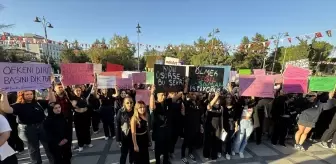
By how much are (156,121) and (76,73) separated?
9.16 ft

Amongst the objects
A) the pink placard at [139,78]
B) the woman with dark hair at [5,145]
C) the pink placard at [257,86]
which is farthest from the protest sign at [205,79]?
the woman with dark hair at [5,145]

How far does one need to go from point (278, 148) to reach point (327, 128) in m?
1.97

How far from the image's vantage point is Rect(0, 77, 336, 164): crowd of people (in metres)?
4.04

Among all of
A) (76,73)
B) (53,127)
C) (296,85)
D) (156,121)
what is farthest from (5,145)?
(296,85)

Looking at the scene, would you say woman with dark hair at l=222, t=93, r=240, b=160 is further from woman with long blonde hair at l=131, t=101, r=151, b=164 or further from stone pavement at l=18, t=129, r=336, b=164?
woman with long blonde hair at l=131, t=101, r=151, b=164

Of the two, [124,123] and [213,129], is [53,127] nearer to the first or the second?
Answer: [124,123]

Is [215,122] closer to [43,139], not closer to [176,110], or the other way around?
[176,110]

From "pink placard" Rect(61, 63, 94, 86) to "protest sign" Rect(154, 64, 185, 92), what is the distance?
97.0 inches

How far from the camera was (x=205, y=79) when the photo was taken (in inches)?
198

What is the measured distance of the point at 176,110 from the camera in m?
4.88

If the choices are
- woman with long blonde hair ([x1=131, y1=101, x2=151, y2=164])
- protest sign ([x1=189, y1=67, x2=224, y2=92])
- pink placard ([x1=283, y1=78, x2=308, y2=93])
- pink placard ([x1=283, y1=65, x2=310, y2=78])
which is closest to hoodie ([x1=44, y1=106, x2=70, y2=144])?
woman with long blonde hair ([x1=131, y1=101, x2=151, y2=164])

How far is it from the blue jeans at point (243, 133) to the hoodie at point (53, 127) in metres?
4.09

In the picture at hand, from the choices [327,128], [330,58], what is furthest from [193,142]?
[330,58]

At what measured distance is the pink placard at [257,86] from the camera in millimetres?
5480
